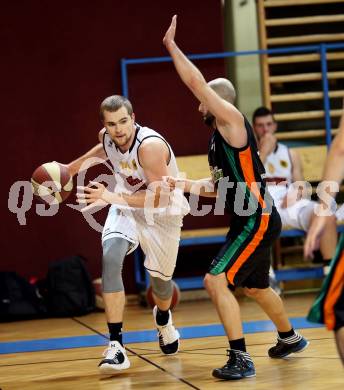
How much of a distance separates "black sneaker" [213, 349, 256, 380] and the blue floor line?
4.78ft

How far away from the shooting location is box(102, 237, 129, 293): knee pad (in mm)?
4637

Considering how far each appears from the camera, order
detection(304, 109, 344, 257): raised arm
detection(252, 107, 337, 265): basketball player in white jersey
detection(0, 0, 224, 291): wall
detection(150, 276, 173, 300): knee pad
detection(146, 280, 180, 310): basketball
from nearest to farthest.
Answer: detection(304, 109, 344, 257): raised arm, detection(150, 276, 173, 300): knee pad, detection(146, 280, 180, 310): basketball, detection(252, 107, 337, 265): basketball player in white jersey, detection(0, 0, 224, 291): wall

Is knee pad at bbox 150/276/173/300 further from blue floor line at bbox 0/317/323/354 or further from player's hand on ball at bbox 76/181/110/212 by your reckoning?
player's hand on ball at bbox 76/181/110/212

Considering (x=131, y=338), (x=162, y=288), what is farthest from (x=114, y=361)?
(x=131, y=338)

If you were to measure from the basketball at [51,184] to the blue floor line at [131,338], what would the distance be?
1113 mm

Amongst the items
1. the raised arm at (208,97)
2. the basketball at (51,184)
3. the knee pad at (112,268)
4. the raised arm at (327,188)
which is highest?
the raised arm at (208,97)

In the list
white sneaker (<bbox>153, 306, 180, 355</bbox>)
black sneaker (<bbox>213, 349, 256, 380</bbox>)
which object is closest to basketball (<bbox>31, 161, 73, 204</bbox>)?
white sneaker (<bbox>153, 306, 180, 355</bbox>)

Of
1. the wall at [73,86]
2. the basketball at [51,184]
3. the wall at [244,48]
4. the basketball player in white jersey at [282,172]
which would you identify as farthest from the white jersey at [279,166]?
the basketball at [51,184]

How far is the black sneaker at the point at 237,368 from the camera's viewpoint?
4133 millimetres

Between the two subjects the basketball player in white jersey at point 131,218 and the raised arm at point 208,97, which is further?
the basketball player in white jersey at point 131,218

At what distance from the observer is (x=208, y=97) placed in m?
4.02

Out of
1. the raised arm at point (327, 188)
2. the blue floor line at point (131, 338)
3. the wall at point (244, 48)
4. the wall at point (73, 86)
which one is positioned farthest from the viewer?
the wall at point (244, 48)

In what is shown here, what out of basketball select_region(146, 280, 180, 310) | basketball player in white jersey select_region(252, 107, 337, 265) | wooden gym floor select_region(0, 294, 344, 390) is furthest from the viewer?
basketball player in white jersey select_region(252, 107, 337, 265)

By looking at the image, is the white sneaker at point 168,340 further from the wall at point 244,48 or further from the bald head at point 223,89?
the wall at point 244,48
